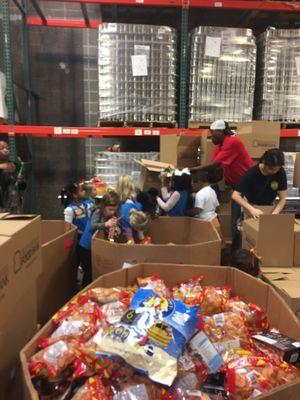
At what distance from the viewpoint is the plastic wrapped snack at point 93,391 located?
3.39 ft

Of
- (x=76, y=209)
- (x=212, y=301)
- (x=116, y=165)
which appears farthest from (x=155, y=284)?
(x=116, y=165)

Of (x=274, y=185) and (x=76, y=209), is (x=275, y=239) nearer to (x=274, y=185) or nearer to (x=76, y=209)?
(x=274, y=185)

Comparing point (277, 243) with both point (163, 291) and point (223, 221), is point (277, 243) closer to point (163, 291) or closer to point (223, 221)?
point (163, 291)

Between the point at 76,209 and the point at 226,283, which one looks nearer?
the point at 226,283

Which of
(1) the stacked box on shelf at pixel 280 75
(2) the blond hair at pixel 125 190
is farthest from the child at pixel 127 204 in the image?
(1) the stacked box on shelf at pixel 280 75

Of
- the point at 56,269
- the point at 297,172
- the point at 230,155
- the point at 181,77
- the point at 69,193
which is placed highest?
the point at 181,77

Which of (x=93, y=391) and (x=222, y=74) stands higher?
(x=222, y=74)

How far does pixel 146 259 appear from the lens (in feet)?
6.56

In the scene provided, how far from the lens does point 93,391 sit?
3.43 ft

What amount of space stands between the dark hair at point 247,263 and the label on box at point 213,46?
2.78 metres

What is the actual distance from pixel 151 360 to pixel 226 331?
1.42ft

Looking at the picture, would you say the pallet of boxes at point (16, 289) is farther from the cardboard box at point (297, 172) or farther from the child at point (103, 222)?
the cardboard box at point (297, 172)

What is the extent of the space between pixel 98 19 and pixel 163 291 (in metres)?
5.12

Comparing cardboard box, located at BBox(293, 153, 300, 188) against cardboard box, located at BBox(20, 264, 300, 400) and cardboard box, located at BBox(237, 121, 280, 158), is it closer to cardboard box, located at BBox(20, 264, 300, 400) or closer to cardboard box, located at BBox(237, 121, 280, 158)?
cardboard box, located at BBox(237, 121, 280, 158)
